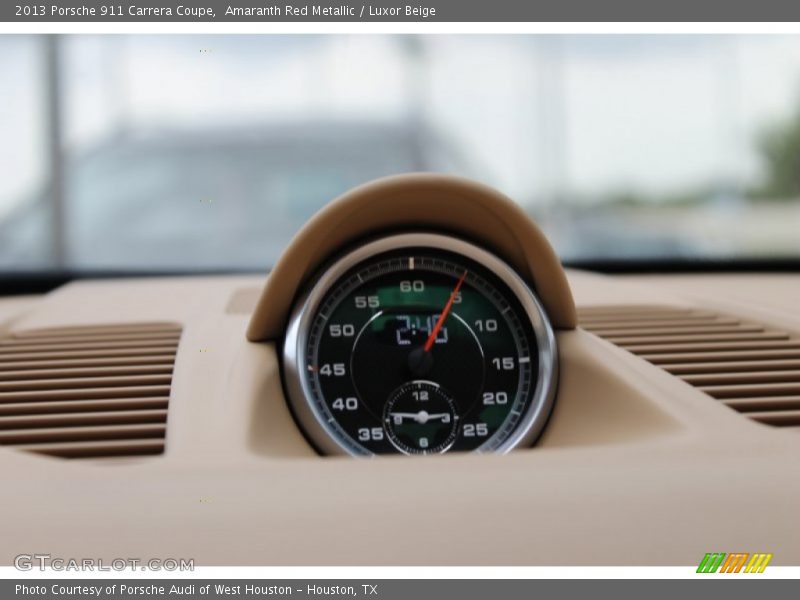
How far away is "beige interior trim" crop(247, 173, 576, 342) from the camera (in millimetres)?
1589

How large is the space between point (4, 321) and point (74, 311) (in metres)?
0.15

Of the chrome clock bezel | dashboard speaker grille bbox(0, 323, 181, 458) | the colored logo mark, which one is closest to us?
the colored logo mark

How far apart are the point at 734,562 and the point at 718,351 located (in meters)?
0.74

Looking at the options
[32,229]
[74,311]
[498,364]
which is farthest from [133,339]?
[32,229]

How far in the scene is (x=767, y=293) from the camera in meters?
2.50

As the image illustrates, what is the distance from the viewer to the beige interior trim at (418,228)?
159cm

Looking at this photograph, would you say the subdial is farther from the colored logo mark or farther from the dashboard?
the colored logo mark

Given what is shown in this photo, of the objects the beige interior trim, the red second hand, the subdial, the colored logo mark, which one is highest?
the beige interior trim

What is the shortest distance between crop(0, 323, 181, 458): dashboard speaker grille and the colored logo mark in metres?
0.77

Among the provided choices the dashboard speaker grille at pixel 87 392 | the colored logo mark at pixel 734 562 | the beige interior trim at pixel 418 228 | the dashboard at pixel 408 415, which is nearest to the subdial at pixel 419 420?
the dashboard at pixel 408 415

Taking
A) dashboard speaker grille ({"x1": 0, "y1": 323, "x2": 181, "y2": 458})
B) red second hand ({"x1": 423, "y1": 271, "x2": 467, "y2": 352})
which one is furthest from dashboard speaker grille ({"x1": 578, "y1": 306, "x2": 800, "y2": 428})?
dashboard speaker grille ({"x1": 0, "y1": 323, "x2": 181, "y2": 458})

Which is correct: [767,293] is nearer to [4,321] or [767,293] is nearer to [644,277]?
[644,277]

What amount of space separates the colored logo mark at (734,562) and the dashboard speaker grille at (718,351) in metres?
0.39

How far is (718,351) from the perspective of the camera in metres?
1.88
